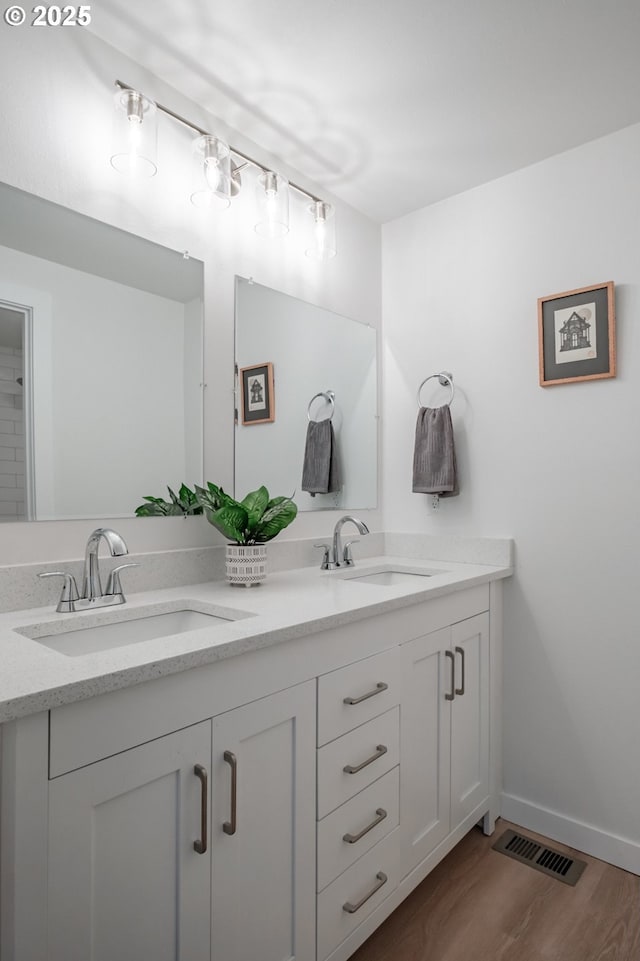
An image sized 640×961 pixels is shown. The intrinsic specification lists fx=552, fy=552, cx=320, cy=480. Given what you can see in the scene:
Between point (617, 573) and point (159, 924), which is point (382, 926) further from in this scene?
point (617, 573)

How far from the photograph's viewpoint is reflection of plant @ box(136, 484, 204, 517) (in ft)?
5.11

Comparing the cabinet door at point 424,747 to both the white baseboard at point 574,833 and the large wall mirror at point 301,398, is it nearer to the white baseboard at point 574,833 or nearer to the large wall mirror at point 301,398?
the white baseboard at point 574,833

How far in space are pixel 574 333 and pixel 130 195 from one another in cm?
145

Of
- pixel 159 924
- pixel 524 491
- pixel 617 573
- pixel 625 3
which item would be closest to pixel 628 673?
pixel 617 573

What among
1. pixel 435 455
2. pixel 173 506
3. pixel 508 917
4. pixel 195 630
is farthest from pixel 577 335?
pixel 508 917

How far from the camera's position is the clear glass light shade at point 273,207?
6.04 ft

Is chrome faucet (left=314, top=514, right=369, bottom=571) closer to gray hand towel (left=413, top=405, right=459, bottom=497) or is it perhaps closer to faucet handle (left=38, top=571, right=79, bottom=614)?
gray hand towel (left=413, top=405, right=459, bottom=497)

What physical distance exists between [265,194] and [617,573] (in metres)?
1.71

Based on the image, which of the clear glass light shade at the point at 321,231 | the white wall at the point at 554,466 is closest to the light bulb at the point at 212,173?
the clear glass light shade at the point at 321,231

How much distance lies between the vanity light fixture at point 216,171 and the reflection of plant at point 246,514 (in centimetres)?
90

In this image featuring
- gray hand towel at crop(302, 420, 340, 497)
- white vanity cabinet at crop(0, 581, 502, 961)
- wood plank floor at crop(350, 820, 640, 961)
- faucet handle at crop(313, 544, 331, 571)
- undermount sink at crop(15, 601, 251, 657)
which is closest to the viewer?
white vanity cabinet at crop(0, 581, 502, 961)

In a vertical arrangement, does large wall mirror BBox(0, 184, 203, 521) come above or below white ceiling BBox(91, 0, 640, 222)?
below

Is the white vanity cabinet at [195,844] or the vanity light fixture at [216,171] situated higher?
the vanity light fixture at [216,171]
